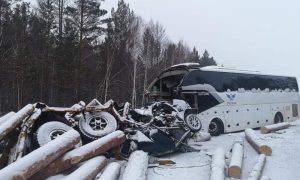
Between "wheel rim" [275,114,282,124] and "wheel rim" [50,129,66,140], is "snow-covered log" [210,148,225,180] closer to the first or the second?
"wheel rim" [50,129,66,140]

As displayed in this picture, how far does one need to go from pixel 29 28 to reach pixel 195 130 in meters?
28.9

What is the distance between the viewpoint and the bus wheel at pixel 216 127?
53.1ft

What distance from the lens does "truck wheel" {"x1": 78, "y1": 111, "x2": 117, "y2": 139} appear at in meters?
9.93

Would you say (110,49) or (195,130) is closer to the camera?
(195,130)

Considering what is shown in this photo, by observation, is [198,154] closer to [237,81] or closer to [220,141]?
[220,141]

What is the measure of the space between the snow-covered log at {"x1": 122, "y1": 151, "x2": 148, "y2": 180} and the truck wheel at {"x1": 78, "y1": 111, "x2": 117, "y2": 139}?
1.16 meters

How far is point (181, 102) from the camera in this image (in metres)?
14.1

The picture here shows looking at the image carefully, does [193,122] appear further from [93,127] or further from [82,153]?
[82,153]

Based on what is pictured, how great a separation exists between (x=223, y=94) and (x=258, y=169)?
28.7 ft

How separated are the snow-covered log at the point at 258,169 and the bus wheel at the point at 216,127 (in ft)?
21.4

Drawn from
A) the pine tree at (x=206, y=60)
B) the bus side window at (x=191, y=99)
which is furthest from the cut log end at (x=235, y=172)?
the pine tree at (x=206, y=60)

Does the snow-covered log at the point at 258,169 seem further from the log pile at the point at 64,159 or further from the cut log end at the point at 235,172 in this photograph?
the log pile at the point at 64,159

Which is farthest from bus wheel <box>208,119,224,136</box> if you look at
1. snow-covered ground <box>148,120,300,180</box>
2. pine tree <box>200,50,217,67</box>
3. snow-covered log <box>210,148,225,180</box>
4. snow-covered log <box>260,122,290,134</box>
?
pine tree <box>200,50,217,67</box>

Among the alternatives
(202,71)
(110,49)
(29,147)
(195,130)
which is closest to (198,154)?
(195,130)
